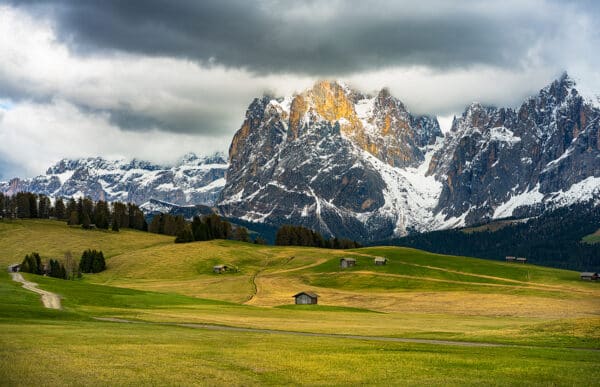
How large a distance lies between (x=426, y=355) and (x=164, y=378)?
21030 millimetres

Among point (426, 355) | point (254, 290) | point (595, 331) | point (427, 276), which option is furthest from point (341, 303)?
point (426, 355)

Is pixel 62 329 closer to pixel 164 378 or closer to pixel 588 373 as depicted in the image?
pixel 164 378

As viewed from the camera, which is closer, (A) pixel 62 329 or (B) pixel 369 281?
(A) pixel 62 329

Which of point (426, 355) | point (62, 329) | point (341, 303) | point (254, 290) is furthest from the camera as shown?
point (254, 290)

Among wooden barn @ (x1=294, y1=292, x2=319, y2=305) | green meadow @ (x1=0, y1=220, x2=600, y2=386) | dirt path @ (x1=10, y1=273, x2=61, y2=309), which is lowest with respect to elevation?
wooden barn @ (x1=294, y1=292, x2=319, y2=305)

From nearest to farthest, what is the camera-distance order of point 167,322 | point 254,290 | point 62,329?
1. point 62,329
2. point 167,322
3. point 254,290

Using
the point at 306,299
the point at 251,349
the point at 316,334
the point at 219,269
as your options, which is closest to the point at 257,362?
the point at 251,349

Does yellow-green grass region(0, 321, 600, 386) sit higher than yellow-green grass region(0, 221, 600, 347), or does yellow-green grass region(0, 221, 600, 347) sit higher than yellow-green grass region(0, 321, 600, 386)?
yellow-green grass region(0, 321, 600, 386)

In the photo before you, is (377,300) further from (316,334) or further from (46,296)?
(316,334)

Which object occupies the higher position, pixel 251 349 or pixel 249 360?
pixel 249 360

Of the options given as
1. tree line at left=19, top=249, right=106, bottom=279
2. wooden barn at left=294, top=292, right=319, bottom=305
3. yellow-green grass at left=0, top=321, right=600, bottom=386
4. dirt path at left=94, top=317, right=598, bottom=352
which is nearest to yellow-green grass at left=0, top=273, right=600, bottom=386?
yellow-green grass at left=0, top=321, right=600, bottom=386

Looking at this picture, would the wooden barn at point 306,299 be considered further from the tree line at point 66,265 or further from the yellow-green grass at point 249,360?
the yellow-green grass at point 249,360

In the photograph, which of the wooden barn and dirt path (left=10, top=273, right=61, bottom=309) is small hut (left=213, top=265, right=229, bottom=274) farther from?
dirt path (left=10, top=273, right=61, bottom=309)

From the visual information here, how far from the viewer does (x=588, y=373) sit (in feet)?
134
